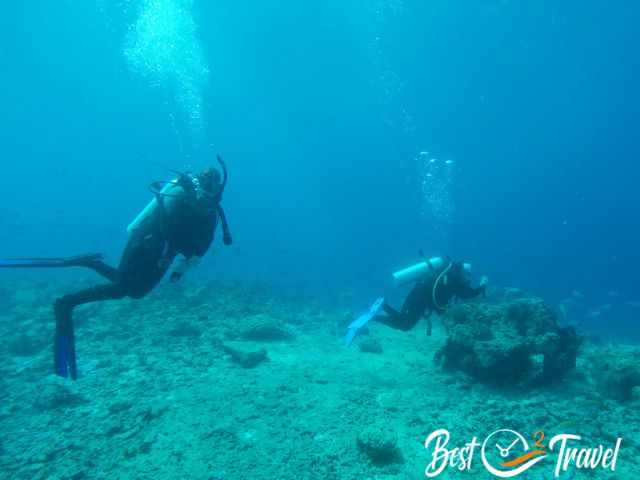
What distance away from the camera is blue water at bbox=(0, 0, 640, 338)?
53.7m

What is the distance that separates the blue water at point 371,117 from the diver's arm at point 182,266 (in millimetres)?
19375

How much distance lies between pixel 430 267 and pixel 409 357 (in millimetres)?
2536

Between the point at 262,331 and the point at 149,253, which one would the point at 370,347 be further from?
the point at 149,253

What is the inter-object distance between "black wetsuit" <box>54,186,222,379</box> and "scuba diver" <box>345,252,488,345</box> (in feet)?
14.3

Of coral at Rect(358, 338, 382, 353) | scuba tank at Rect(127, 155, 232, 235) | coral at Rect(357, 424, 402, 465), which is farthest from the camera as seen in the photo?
coral at Rect(358, 338, 382, 353)

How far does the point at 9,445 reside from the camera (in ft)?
17.7

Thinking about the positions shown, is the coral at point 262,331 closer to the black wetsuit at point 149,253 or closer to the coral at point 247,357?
the coral at point 247,357

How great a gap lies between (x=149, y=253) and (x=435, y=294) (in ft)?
18.1

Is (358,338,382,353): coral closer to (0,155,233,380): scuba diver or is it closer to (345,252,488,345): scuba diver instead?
(345,252,488,345): scuba diver

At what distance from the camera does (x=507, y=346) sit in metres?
6.12

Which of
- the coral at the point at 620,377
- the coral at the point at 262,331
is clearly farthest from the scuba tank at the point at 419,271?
the coral at the point at 262,331

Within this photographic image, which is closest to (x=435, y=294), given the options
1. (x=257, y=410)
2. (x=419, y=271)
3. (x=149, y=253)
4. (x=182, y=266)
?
(x=419, y=271)

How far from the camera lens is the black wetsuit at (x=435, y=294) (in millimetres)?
7623

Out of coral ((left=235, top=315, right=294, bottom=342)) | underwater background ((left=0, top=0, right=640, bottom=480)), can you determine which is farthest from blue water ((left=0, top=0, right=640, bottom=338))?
coral ((left=235, top=315, right=294, bottom=342))
